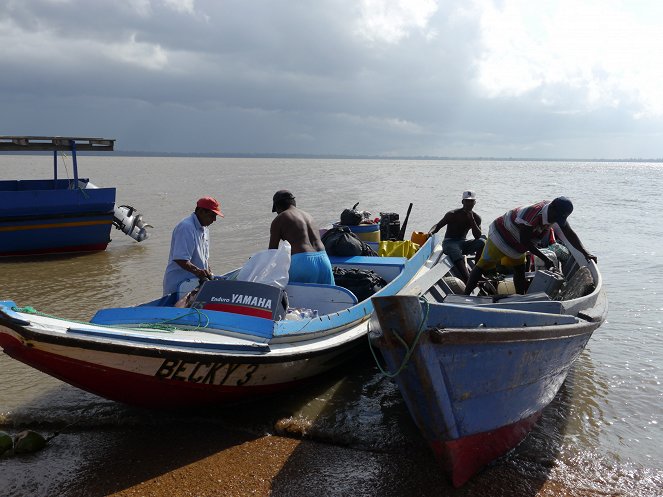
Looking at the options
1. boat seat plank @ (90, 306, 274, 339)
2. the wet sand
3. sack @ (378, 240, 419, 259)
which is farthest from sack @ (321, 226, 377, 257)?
the wet sand

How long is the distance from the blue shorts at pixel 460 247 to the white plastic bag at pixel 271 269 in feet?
13.1

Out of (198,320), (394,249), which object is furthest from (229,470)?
(394,249)

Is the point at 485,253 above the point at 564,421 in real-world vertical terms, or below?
above

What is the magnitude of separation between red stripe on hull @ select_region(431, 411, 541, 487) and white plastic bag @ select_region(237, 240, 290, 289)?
8.14 feet

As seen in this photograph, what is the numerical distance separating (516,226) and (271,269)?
3.02 meters

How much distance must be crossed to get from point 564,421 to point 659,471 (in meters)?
0.98

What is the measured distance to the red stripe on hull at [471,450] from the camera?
441cm

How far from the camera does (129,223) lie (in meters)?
16.2

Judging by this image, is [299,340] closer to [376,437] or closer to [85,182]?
[376,437]

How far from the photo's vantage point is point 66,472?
4.64 m

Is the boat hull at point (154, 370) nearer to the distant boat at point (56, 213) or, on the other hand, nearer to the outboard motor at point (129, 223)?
the distant boat at point (56, 213)

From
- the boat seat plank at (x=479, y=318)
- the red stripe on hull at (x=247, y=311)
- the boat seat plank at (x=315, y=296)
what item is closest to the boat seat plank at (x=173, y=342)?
the red stripe on hull at (x=247, y=311)

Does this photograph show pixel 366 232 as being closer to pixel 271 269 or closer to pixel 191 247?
pixel 271 269

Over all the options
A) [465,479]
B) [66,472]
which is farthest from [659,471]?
[66,472]
